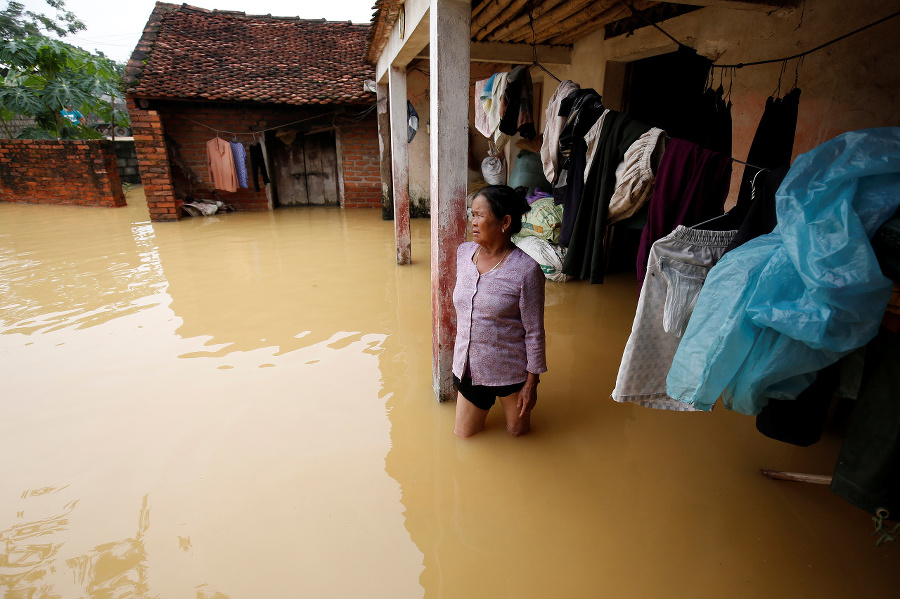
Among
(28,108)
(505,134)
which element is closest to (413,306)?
(505,134)

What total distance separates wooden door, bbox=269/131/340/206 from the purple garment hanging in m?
10.8

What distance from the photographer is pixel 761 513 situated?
2293 mm

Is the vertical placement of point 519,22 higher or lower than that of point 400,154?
higher

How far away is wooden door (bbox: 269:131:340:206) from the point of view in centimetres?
1183

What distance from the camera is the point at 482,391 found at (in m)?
2.69

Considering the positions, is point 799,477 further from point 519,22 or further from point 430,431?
point 519,22

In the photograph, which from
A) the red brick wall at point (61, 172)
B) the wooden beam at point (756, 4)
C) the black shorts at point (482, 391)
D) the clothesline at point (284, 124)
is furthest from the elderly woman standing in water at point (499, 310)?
the red brick wall at point (61, 172)

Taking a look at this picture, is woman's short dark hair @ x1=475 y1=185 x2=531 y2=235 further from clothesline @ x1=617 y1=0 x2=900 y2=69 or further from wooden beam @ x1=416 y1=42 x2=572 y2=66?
wooden beam @ x1=416 y1=42 x2=572 y2=66

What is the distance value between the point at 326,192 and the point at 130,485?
1053cm

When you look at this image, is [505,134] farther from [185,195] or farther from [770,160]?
[185,195]

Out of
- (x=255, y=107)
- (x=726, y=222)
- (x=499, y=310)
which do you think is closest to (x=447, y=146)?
(x=499, y=310)

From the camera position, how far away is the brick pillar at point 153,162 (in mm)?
9555

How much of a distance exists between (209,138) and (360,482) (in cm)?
1061

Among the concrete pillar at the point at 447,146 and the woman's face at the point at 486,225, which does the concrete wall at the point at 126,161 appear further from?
the woman's face at the point at 486,225
